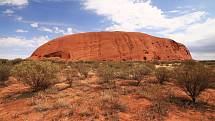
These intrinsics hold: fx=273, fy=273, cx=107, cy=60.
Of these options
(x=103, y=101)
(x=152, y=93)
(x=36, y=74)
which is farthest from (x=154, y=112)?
(x=36, y=74)

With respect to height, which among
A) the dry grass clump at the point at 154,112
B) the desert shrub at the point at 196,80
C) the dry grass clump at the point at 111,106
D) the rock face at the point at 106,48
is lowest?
the dry grass clump at the point at 154,112

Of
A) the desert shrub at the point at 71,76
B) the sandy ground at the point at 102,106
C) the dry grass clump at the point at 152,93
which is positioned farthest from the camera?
the desert shrub at the point at 71,76

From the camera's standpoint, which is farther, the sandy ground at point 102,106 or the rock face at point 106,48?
the rock face at point 106,48

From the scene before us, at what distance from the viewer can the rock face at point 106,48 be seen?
64.9 meters

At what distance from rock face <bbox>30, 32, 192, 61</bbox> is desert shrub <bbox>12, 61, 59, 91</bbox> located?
49.3 metres

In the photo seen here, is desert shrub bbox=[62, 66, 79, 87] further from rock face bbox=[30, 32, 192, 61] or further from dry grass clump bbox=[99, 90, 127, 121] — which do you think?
rock face bbox=[30, 32, 192, 61]

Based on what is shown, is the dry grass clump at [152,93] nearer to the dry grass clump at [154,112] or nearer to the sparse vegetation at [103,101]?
the sparse vegetation at [103,101]

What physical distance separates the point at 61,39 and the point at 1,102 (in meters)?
59.3

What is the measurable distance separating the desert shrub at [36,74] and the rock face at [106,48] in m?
49.3

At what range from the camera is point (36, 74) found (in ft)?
42.5

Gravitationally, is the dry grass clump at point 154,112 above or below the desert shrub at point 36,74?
below

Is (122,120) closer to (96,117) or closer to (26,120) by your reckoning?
(96,117)

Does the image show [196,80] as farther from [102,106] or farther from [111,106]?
[102,106]

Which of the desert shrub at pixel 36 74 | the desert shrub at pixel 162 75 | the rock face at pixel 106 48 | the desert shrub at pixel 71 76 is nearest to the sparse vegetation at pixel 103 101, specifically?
the desert shrub at pixel 36 74
